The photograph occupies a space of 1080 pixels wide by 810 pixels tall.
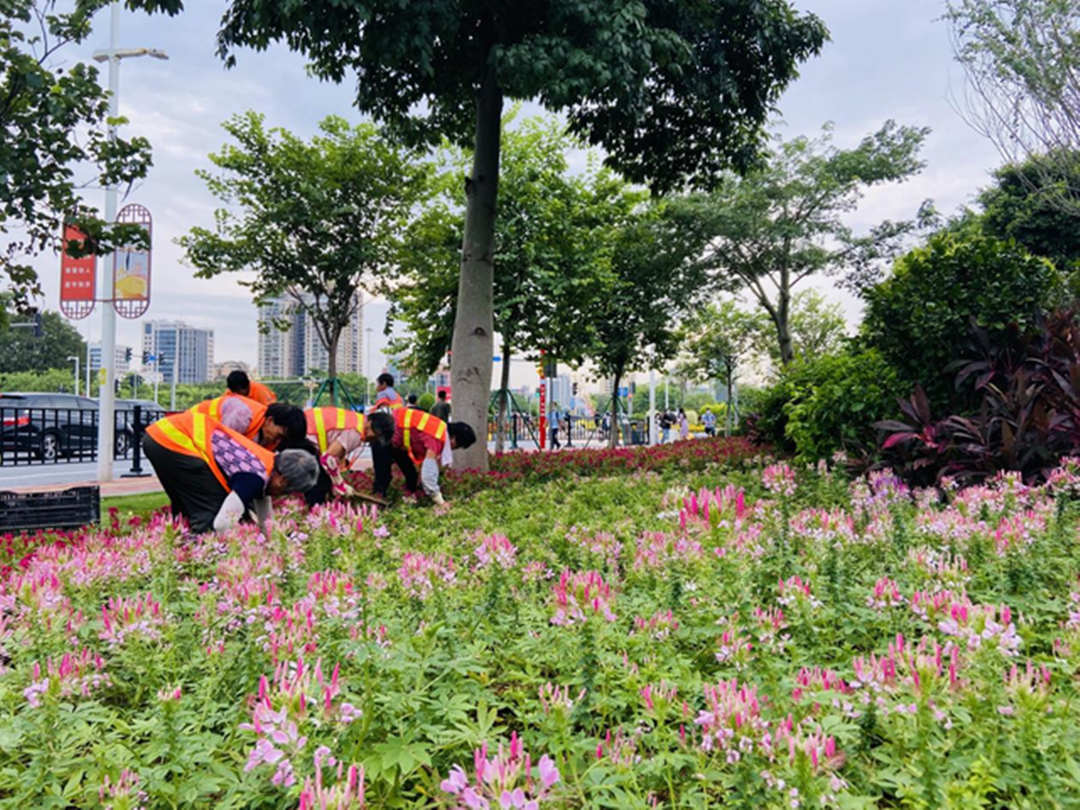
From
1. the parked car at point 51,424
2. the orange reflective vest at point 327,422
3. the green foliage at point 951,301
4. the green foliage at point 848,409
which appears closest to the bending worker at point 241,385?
the orange reflective vest at point 327,422

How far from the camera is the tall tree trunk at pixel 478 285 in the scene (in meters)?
8.62

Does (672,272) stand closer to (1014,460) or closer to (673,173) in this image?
(673,173)

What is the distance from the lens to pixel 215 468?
4.39 m

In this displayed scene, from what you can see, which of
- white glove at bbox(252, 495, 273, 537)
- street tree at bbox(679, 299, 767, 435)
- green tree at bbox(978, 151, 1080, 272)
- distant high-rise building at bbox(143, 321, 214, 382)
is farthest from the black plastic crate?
distant high-rise building at bbox(143, 321, 214, 382)

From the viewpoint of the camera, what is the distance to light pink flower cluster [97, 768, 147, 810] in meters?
1.27

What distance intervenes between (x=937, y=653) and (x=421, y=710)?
1.36 metres

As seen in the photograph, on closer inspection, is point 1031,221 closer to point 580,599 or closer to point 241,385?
point 241,385

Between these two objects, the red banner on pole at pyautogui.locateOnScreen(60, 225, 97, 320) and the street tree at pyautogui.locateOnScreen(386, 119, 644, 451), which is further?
the street tree at pyautogui.locateOnScreen(386, 119, 644, 451)

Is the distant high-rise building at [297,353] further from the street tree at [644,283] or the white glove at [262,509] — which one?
the white glove at [262,509]

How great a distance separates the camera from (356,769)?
4.44 ft

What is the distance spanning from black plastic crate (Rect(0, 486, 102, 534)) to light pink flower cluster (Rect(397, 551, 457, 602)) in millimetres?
4483

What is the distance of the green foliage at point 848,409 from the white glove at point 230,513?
5.03 metres

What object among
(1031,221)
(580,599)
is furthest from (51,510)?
(1031,221)

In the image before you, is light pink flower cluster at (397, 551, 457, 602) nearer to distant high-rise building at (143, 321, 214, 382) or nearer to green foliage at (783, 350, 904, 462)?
green foliage at (783, 350, 904, 462)
